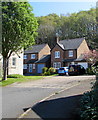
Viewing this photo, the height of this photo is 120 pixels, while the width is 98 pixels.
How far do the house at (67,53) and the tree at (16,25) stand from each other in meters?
20.1

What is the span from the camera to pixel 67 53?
141 ft

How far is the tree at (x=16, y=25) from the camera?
20.6 m

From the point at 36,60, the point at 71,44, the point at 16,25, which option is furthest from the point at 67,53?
the point at 16,25

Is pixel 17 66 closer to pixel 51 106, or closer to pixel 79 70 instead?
pixel 79 70

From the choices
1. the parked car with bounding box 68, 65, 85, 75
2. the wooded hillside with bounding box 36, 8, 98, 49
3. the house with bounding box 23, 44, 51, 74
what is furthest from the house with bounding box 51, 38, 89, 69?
the wooded hillside with bounding box 36, 8, 98, 49

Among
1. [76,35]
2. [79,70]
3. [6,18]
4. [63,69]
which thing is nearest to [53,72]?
[63,69]

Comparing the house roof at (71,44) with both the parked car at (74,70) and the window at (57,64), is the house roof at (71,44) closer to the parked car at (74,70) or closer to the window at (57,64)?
the window at (57,64)

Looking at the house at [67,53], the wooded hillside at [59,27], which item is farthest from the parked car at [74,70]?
the wooded hillside at [59,27]

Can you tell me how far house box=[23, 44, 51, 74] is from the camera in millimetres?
45750

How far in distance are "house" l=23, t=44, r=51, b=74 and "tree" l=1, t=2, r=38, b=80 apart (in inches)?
911

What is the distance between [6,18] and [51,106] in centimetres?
1431

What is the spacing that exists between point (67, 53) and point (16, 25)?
23544 millimetres

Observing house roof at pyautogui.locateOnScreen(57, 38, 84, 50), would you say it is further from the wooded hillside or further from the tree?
the tree

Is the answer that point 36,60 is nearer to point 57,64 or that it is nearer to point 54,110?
point 57,64
